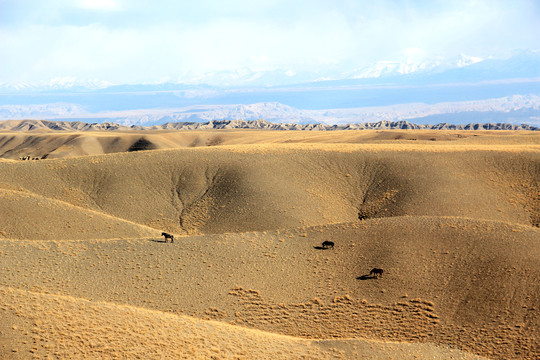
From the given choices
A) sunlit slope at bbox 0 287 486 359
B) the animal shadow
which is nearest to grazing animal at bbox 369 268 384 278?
the animal shadow

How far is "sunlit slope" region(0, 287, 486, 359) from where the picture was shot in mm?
23203

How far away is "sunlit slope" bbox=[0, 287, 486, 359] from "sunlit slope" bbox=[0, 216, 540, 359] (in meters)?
2.60

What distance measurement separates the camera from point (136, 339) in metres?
24.7

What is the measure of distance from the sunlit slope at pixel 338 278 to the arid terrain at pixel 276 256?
0.14 meters

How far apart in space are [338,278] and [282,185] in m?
29.4

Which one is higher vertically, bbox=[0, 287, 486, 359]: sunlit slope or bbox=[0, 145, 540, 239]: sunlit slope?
bbox=[0, 145, 540, 239]: sunlit slope

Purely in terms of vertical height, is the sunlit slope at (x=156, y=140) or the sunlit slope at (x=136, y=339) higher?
the sunlit slope at (x=156, y=140)

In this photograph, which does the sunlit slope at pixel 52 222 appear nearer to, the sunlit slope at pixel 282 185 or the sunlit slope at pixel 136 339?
the sunlit slope at pixel 282 185

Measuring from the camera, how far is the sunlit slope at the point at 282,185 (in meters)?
58.0

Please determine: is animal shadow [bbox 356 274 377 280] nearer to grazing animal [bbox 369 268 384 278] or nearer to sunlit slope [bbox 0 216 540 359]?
sunlit slope [bbox 0 216 540 359]

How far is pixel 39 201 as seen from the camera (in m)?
54.9

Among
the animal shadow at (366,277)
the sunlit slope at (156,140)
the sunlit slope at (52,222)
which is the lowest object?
the animal shadow at (366,277)

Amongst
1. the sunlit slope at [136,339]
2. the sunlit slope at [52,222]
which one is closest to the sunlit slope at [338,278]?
the sunlit slope at [136,339]

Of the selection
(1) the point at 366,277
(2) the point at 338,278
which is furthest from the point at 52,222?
(1) the point at 366,277
